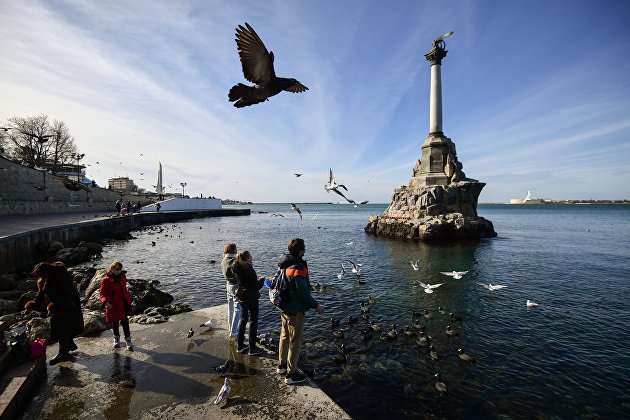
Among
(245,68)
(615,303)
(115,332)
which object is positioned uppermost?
(245,68)

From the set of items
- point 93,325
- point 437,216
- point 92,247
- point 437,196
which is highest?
point 437,196

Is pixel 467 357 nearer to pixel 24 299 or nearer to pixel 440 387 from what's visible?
pixel 440 387

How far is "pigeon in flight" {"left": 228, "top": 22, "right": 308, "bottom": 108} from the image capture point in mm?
5242

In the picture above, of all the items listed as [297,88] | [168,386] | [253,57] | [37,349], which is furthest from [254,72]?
[37,349]

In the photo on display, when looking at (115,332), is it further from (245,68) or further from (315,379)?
(245,68)

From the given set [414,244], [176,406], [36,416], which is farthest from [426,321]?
[414,244]

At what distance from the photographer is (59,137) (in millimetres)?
53156

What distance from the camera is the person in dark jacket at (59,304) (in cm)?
584

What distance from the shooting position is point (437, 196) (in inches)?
1636

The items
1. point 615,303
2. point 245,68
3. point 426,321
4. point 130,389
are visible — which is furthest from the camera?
point 615,303

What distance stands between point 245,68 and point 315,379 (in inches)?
288

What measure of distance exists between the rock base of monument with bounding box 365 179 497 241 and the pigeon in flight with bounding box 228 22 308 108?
3496cm

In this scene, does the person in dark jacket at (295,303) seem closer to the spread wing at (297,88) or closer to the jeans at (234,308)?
the jeans at (234,308)

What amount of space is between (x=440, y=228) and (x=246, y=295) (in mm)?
35330
